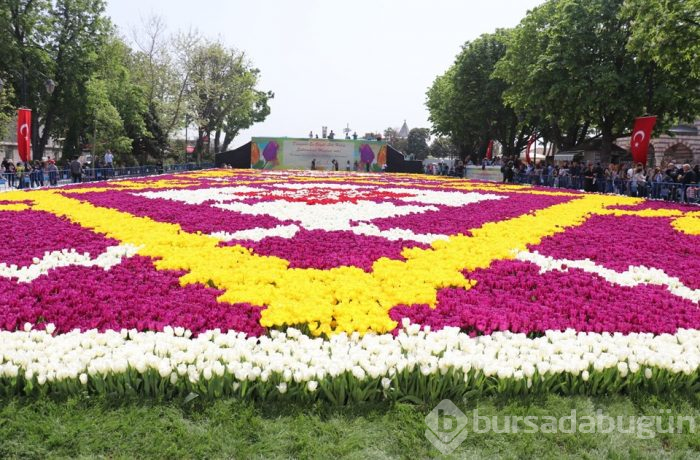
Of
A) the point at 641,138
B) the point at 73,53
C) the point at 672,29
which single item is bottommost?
the point at 641,138

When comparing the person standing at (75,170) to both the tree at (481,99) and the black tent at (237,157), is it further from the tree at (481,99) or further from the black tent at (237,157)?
the tree at (481,99)

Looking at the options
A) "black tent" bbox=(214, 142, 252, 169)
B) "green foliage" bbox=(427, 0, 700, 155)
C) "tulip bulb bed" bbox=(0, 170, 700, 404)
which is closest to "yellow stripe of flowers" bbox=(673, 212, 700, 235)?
"tulip bulb bed" bbox=(0, 170, 700, 404)

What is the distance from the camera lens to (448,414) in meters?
3.23

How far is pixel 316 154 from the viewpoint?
49562 millimetres

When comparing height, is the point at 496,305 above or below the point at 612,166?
below

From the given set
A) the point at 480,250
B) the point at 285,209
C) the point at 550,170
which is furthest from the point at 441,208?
the point at 550,170

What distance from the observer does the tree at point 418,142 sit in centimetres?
9994

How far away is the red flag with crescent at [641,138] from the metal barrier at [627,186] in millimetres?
1076

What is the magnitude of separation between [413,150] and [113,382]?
3884 inches

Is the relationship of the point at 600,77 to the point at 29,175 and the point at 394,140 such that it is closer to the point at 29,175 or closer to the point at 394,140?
the point at 29,175

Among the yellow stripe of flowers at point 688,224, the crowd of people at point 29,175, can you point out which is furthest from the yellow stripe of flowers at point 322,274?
the crowd of people at point 29,175

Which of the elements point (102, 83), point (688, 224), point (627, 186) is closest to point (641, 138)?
point (627, 186)

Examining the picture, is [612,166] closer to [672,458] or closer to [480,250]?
[480,250]

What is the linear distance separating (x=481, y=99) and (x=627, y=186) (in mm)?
24662
